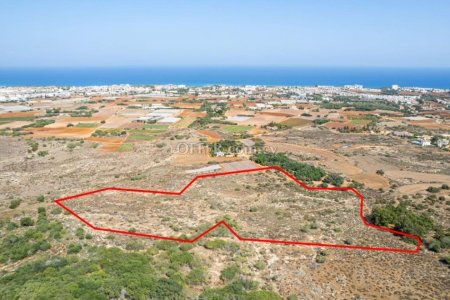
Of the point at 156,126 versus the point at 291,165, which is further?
the point at 156,126

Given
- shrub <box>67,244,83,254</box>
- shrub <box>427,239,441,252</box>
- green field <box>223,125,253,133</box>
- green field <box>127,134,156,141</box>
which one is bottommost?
shrub <box>427,239,441,252</box>

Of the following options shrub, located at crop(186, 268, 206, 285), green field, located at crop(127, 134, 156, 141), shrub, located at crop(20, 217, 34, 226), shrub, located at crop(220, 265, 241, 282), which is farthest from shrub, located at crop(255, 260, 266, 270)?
green field, located at crop(127, 134, 156, 141)

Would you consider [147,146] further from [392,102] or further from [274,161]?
[392,102]

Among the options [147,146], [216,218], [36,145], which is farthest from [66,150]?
[216,218]

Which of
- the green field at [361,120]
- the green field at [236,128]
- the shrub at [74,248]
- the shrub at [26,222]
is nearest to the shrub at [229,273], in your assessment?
the shrub at [74,248]

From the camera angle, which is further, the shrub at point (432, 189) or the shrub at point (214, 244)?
the shrub at point (432, 189)

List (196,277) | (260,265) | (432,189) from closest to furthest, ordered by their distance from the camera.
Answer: (196,277), (260,265), (432,189)

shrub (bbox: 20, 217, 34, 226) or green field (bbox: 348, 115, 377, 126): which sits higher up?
green field (bbox: 348, 115, 377, 126)

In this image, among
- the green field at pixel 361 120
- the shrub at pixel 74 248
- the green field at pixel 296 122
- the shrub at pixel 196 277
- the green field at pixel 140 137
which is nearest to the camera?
the shrub at pixel 196 277

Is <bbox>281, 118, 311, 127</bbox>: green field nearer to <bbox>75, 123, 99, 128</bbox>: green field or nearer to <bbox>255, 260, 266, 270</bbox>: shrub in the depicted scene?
<bbox>75, 123, 99, 128</bbox>: green field

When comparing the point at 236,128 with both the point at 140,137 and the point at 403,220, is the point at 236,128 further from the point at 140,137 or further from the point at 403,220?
the point at 403,220

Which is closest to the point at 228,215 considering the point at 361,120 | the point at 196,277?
the point at 196,277

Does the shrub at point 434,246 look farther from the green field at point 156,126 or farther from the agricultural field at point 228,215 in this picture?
the green field at point 156,126
